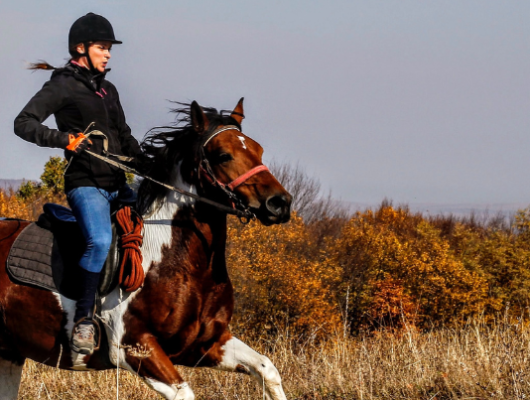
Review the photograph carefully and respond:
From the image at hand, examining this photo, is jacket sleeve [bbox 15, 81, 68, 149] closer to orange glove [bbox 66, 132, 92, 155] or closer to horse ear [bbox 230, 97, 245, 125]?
orange glove [bbox 66, 132, 92, 155]

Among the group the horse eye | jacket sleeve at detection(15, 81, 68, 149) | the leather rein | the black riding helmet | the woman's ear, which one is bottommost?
the leather rein

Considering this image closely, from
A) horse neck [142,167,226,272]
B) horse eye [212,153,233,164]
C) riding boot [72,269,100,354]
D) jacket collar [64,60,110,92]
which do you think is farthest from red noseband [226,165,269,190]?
jacket collar [64,60,110,92]

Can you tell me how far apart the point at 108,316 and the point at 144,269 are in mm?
416

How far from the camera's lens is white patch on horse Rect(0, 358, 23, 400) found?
563 centimetres

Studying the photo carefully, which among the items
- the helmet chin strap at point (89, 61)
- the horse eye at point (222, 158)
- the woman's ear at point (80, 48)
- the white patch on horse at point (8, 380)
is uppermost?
the woman's ear at point (80, 48)

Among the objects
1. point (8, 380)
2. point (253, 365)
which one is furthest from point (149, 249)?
point (8, 380)

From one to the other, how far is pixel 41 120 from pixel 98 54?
0.67 metres

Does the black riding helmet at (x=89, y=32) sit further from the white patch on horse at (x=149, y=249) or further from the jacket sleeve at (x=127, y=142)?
the white patch on horse at (x=149, y=249)

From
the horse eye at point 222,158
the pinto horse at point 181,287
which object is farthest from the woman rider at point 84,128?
the horse eye at point 222,158

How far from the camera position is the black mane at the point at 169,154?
5059 millimetres

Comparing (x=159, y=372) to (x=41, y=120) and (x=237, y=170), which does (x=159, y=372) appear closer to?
(x=237, y=170)

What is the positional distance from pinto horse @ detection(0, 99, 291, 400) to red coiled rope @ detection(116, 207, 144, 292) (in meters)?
0.07

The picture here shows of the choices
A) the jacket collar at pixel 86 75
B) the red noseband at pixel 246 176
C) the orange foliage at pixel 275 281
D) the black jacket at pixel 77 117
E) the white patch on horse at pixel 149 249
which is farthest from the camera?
the orange foliage at pixel 275 281

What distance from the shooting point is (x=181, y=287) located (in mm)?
4809
